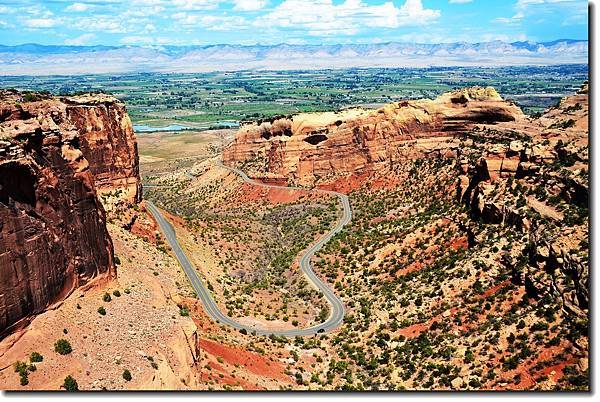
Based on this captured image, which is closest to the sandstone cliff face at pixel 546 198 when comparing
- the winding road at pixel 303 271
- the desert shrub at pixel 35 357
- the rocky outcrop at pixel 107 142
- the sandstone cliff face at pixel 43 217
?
the winding road at pixel 303 271

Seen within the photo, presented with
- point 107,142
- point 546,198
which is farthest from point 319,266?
point 107,142

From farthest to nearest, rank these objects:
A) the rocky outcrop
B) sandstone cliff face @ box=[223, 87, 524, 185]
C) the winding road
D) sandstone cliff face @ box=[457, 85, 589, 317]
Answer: sandstone cliff face @ box=[223, 87, 524, 185] < the rocky outcrop < the winding road < sandstone cliff face @ box=[457, 85, 589, 317]

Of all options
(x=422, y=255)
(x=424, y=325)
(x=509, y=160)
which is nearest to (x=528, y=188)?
(x=509, y=160)

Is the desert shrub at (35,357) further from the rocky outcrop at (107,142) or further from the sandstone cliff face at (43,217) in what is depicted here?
the rocky outcrop at (107,142)

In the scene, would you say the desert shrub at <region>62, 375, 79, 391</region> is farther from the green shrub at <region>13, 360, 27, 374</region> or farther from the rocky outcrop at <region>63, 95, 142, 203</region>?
the rocky outcrop at <region>63, 95, 142, 203</region>

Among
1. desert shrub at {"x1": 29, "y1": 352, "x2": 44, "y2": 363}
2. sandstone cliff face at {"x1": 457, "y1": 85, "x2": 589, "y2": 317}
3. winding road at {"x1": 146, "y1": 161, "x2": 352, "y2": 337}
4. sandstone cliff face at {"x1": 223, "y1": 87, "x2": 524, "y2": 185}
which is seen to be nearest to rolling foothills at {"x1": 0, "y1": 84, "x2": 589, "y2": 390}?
desert shrub at {"x1": 29, "y1": 352, "x2": 44, "y2": 363}
